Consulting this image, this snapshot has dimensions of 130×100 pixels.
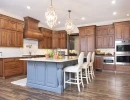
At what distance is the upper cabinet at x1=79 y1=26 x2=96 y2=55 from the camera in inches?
265

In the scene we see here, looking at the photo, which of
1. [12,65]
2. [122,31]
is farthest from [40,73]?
[122,31]

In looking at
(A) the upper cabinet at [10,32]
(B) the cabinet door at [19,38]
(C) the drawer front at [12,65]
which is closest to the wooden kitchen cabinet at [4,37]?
(A) the upper cabinet at [10,32]

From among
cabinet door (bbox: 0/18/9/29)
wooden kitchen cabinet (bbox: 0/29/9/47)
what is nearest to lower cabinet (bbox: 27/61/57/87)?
wooden kitchen cabinet (bbox: 0/29/9/47)

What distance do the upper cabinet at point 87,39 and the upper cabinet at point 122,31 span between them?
131 centimetres

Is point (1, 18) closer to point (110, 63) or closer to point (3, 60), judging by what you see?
point (3, 60)

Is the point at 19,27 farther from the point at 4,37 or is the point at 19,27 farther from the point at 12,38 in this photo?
the point at 4,37

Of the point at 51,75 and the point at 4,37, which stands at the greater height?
the point at 4,37

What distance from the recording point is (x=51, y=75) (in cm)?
326

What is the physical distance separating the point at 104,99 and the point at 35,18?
5483mm

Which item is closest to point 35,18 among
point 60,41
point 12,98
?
point 60,41

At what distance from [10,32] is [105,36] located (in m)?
5.22

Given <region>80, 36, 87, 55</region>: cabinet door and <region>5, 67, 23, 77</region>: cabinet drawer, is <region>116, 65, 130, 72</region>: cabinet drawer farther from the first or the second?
<region>5, 67, 23, 77</region>: cabinet drawer

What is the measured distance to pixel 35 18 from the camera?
6.33 meters

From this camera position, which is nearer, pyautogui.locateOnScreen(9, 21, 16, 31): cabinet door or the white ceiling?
the white ceiling
